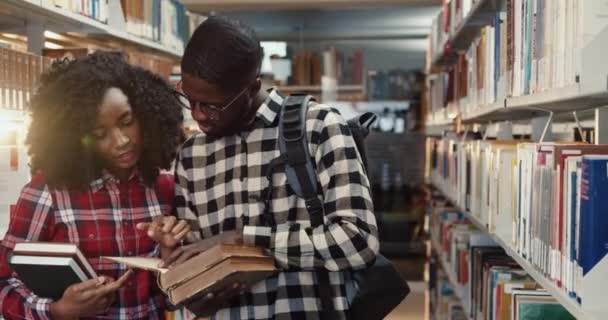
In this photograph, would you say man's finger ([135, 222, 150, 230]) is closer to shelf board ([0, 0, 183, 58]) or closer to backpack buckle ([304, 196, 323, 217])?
backpack buckle ([304, 196, 323, 217])

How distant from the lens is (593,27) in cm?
149

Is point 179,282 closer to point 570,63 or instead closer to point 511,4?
point 570,63

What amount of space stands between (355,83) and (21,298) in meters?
8.11

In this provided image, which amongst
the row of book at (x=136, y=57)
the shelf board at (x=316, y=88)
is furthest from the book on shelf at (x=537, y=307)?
the shelf board at (x=316, y=88)

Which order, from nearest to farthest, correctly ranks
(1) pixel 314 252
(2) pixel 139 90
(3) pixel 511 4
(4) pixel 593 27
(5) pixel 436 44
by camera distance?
(4) pixel 593 27 → (1) pixel 314 252 → (2) pixel 139 90 → (3) pixel 511 4 → (5) pixel 436 44

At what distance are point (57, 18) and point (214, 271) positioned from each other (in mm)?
1748

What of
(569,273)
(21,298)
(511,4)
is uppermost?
(511,4)

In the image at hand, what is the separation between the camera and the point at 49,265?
1733mm

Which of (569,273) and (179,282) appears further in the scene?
(179,282)

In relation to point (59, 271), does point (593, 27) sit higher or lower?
higher

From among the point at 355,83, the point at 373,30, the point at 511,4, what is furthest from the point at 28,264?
the point at 373,30

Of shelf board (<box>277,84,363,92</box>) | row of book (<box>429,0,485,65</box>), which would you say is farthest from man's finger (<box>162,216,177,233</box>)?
shelf board (<box>277,84,363,92</box>)

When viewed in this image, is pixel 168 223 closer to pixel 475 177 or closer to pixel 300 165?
pixel 300 165

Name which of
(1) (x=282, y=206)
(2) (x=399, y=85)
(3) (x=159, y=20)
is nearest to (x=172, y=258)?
(1) (x=282, y=206)
